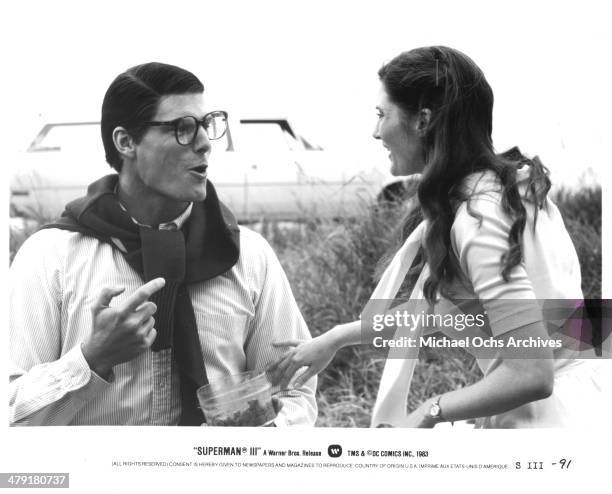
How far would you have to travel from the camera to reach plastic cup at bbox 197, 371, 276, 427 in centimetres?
270

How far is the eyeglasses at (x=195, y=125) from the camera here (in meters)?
2.66

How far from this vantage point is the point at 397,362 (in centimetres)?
272

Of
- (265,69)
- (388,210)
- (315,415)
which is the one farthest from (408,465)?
(265,69)

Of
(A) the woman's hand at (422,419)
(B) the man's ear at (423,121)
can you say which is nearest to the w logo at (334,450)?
(A) the woman's hand at (422,419)

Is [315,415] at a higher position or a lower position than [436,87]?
lower

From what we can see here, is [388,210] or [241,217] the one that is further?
[388,210]

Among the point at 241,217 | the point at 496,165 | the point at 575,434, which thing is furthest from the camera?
the point at 241,217

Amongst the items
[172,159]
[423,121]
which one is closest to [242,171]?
[172,159]

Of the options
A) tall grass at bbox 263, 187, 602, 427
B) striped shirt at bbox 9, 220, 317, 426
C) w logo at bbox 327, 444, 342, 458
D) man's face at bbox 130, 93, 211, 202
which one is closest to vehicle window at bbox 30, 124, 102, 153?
man's face at bbox 130, 93, 211, 202

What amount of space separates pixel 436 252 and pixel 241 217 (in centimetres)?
73

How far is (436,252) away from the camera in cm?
248

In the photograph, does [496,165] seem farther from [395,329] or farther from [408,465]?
[408,465]

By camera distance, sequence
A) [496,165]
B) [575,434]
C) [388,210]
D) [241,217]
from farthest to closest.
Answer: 1. [388,210]
2. [241,217]
3. [575,434]
4. [496,165]

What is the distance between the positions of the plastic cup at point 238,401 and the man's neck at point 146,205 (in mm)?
545
